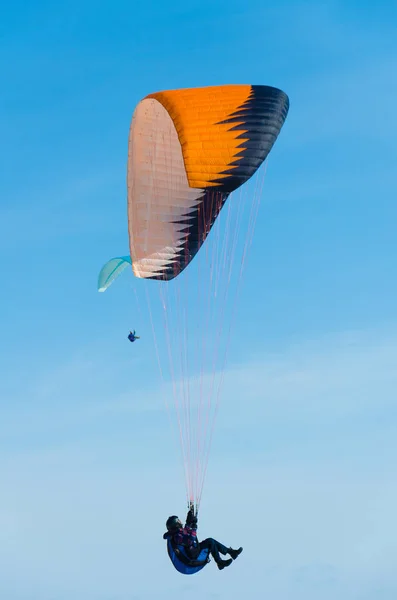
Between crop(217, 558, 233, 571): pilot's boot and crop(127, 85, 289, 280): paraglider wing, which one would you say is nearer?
crop(127, 85, 289, 280): paraglider wing

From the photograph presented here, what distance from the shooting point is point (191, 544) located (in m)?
32.1

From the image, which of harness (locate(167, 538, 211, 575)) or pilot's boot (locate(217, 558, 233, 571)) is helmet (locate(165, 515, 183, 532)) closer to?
harness (locate(167, 538, 211, 575))

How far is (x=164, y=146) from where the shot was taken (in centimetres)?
3594

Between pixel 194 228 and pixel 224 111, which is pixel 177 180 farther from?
pixel 224 111

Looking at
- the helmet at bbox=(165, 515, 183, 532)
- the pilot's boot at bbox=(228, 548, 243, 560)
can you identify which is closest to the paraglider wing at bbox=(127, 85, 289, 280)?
the helmet at bbox=(165, 515, 183, 532)

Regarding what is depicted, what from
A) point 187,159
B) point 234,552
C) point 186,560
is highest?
point 187,159

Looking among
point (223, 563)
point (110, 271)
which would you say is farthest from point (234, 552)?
point (110, 271)

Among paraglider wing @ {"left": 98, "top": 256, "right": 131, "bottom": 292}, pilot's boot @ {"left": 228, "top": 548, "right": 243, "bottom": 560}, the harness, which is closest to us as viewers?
pilot's boot @ {"left": 228, "top": 548, "right": 243, "bottom": 560}

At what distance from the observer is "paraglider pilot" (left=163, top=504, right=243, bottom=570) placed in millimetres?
32156

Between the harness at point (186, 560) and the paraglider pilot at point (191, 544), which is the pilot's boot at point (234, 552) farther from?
the harness at point (186, 560)

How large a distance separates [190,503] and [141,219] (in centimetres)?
727

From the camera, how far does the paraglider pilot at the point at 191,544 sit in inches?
1266

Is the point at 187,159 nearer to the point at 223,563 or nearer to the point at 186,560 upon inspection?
the point at 186,560

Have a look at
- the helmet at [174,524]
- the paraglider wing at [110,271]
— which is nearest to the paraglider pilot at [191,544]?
the helmet at [174,524]
